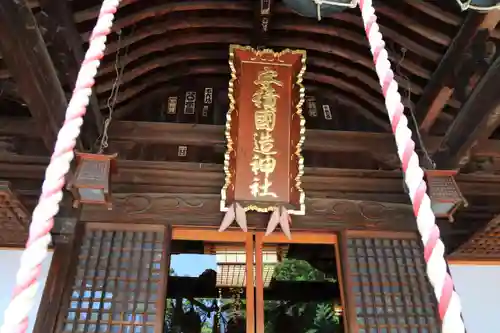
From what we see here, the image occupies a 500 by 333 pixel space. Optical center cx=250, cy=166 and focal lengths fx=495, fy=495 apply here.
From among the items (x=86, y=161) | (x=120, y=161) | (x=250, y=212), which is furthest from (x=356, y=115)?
(x=86, y=161)

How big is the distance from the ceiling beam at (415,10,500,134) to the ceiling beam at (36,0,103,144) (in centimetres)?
267

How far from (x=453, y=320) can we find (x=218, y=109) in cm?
349

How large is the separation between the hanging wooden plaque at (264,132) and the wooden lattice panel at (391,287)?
0.70 metres

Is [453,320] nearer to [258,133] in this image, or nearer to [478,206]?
[258,133]

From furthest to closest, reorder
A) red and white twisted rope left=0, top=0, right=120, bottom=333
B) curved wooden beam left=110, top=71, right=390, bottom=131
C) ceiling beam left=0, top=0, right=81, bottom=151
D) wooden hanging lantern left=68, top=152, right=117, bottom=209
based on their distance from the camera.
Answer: curved wooden beam left=110, top=71, right=390, bottom=131, wooden hanging lantern left=68, top=152, right=117, bottom=209, ceiling beam left=0, top=0, right=81, bottom=151, red and white twisted rope left=0, top=0, right=120, bottom=333

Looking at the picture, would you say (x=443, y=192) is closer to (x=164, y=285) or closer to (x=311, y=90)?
(x=311, y=90)

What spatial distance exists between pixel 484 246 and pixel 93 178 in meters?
3.72

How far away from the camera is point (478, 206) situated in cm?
470

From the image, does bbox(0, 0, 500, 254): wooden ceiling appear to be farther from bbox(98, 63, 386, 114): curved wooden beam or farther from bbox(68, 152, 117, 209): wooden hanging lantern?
bbox(68, 152, 117, 209): wooden hanging lantern

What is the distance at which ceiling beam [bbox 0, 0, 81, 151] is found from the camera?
2.75 m

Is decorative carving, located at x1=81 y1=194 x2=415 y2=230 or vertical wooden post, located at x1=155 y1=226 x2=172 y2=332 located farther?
decorative carving, located at x1=81 y1=194 x2=415 y2=230

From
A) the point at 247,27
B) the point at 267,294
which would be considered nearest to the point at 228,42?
the point at 247,27

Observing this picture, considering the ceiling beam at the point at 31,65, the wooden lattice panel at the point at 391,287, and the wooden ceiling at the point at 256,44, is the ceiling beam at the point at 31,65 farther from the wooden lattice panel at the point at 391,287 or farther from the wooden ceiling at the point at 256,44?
the wooden lattice panel at the point at 391,287

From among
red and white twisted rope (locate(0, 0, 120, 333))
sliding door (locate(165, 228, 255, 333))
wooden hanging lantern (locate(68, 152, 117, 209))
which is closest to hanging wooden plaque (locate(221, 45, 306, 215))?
wooden hanging lantern (locate(68, 152, 117, 209))
